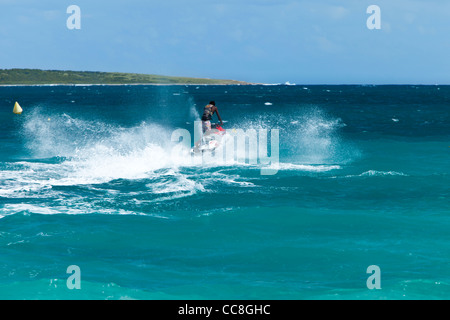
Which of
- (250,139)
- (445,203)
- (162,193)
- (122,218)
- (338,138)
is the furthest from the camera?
(338,138)

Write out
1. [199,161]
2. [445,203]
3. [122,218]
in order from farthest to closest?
[199,161]
[445,203]
[122,218]

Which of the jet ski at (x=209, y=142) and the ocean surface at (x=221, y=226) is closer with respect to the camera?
the ocean surface at (x=221, y=226)

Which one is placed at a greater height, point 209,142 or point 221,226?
point 209,142

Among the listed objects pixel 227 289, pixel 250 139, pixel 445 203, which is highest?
pixel 250 139

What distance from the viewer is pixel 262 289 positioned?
13398 millimetres

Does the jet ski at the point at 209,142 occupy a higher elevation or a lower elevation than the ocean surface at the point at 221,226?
higher

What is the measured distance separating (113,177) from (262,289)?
14.9m

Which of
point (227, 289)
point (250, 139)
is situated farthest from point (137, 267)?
point (250, 139)

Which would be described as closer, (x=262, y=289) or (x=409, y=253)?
(x=262, y=289)

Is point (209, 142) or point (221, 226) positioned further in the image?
point (209, 142)

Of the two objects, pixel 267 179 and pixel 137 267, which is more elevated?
pixel 267 179

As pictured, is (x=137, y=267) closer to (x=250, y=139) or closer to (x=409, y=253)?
(x=409, y=253)

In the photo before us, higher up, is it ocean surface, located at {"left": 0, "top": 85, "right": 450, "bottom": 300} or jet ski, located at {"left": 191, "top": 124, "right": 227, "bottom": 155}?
jet ski, located at {"left": 191, "top": 124, "right": 227, "bottom": 155}

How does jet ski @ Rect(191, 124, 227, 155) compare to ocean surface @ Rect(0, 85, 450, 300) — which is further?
jet ski @ Rect(191, 124, 227, 155)
